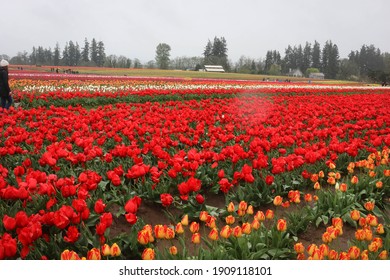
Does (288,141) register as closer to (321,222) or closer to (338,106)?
(321,222)

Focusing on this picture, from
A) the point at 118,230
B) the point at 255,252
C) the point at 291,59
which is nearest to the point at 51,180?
the point at 118,230

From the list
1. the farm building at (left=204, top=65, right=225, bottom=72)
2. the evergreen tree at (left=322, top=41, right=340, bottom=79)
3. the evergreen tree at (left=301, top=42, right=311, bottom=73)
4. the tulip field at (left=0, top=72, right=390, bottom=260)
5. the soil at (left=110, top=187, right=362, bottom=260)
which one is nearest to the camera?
the tulip field at (left=0, top=72, right=390, bottom=260)

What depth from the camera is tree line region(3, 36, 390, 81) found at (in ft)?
296

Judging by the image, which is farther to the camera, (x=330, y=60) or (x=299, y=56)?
(x=299, y=56)

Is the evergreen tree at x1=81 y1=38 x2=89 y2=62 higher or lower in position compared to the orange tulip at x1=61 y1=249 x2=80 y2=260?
higher

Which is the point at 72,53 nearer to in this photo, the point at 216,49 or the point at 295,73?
the point at 216,49

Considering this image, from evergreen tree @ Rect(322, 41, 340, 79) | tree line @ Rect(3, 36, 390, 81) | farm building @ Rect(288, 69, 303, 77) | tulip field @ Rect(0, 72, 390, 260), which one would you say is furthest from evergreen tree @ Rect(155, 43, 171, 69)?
tulip field @ Rect(0, 72, 390, 260)

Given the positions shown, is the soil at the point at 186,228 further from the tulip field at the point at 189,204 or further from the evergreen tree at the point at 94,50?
the evergreen tree at the point at 94,50

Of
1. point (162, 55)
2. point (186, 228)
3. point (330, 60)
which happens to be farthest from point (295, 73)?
point (186, 228)

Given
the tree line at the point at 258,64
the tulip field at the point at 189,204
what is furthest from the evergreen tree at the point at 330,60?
the tulip field at the point at 189,204

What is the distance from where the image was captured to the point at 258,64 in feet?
359

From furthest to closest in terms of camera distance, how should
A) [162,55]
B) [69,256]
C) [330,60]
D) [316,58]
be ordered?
1. [316,58]
2. [330,60]
3. [162,55]
4. [69,256]

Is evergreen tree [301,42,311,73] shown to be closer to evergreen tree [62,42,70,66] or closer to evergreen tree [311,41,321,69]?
evergreen tree [311,41,321,69]

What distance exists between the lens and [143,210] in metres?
4.32
